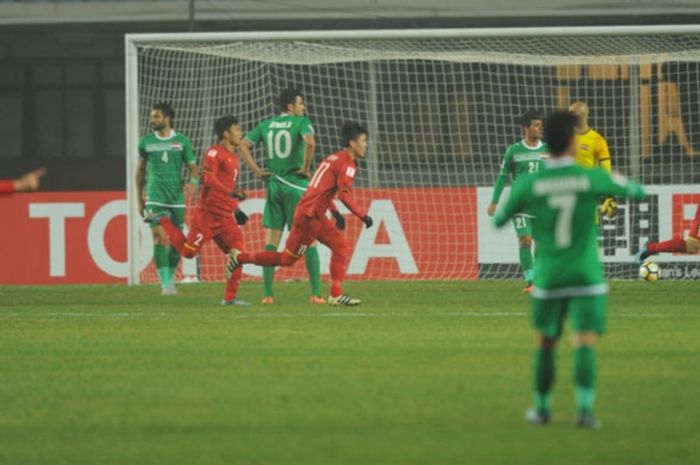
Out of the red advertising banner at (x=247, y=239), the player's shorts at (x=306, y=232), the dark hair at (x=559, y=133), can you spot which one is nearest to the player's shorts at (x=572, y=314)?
the dark hair at (x=559, y=133)

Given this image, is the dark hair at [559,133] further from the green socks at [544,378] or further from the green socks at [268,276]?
the green socks at [268,276]

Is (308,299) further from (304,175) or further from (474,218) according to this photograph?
(474,218)

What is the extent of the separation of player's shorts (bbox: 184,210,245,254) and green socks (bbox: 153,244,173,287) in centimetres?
161

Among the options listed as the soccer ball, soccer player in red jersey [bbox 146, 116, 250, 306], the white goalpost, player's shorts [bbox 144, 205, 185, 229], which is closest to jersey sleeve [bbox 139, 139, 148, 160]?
player's shorts [bbox 144, 205, 185, 229]

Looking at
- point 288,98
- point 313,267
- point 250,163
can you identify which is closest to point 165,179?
point 250,163

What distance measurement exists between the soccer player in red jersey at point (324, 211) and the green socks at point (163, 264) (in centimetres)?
249

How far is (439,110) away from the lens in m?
24.0

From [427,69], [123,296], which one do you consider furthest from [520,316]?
[427,69]

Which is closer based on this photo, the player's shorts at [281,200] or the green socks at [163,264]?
the player's shorts at [281,200]

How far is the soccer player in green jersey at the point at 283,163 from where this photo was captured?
17.4 meters

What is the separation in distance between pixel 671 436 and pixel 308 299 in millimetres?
10282

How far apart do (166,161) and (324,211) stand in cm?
314

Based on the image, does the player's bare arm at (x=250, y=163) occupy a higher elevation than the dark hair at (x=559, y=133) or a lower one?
higher

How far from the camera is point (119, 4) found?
2988cm
